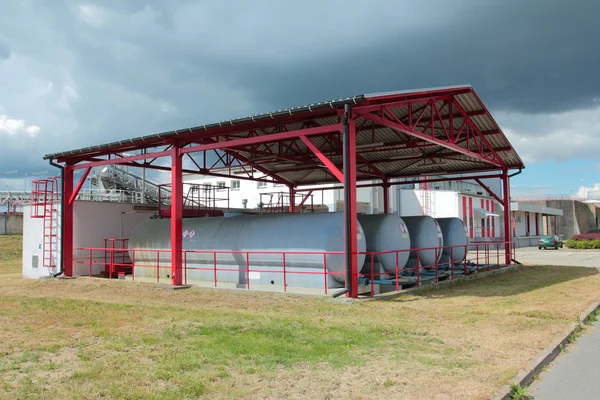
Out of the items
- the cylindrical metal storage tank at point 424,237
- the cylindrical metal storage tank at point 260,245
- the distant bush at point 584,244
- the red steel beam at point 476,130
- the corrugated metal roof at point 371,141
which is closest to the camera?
the corrugated metal roof at point 371,141

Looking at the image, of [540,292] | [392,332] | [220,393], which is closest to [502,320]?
[392,332]

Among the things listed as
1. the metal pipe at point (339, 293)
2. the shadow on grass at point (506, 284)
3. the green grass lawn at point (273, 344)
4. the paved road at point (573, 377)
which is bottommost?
the paved road at point (573, 377)

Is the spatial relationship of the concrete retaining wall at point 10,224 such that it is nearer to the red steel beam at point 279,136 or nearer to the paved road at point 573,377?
the red steel beam at point 279,136

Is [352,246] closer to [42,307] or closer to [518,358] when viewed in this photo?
[518,358]

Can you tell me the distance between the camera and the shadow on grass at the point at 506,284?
15.5m

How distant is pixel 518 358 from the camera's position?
304 inches

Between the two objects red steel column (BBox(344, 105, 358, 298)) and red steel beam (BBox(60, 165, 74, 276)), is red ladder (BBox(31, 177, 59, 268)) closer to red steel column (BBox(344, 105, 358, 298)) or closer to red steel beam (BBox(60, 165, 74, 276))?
red steel beam (BBox(60, 165, 74, 276))

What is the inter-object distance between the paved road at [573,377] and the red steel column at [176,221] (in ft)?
40.8

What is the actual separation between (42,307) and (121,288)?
457 centimetres

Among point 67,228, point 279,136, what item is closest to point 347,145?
point 279,136

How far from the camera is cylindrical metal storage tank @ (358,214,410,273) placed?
17062mm

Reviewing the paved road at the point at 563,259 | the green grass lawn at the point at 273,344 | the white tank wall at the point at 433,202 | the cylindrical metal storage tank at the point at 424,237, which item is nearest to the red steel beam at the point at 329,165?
the green grass lawn at the point at 273,344

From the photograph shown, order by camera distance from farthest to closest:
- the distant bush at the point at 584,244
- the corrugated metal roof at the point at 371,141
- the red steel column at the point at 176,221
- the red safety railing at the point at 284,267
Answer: the distant bush at the point at 584,244, the red steel column at the point at 176,221, the red safety railing at the point at 284,267, the corrugated metal roof at the point at 371,141

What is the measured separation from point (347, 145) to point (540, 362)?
787 centimetres
